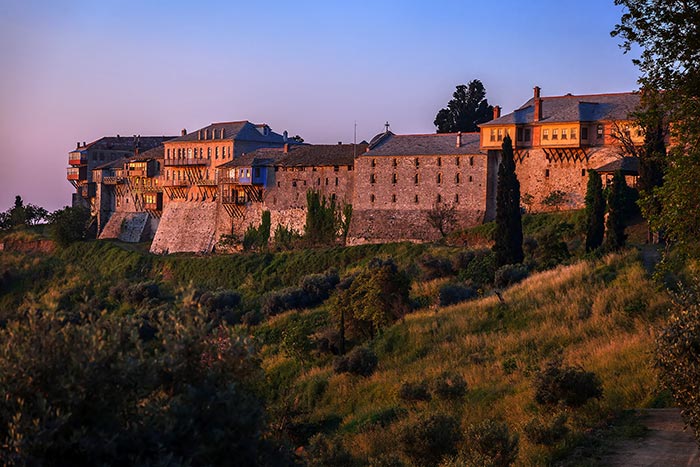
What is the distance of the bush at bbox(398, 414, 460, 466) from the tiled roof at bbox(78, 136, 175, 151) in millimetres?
88506

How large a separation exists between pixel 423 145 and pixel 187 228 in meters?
26.3

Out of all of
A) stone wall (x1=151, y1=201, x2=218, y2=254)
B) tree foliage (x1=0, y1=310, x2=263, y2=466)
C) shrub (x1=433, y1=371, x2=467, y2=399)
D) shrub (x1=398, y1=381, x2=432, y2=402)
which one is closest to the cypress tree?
shrub (x1=398, y1=381, x2=432, y2=402)

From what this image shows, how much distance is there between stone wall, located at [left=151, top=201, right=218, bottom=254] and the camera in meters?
80.9

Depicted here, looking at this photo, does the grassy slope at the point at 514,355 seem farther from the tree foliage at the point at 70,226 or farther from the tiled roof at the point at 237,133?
the tree foliage at the point at 70,226

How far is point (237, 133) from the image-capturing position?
8281 cm

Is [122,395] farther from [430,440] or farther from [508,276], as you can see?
[508,276]

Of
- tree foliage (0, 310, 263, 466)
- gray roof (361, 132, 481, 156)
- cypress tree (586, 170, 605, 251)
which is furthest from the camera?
gray roof (361, 132, 481, 156)

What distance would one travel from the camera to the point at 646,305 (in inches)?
1089

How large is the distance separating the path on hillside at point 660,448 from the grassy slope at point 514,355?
41.6 inches

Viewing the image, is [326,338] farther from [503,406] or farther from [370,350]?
[503,406]

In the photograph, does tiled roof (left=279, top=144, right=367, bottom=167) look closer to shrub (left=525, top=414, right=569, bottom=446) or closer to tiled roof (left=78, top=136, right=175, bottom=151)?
tiled roof (left=78, top=136, right=175, bottom=151)

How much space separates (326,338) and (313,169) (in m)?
34.9

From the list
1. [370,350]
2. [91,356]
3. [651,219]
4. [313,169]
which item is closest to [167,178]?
[313,169]

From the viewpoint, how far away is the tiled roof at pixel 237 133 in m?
83.1
